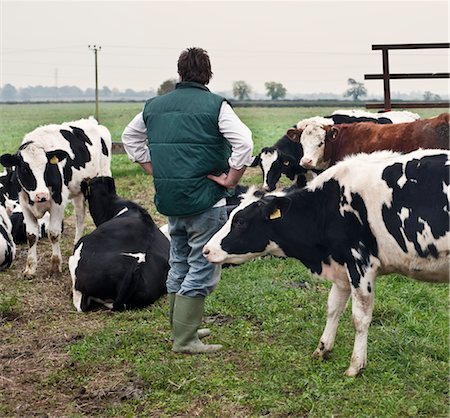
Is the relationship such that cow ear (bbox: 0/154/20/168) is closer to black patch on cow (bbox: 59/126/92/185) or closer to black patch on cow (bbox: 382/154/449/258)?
black patch on cow (bbox: 59/126/92/185)

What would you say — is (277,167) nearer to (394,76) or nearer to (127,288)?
(127,288)

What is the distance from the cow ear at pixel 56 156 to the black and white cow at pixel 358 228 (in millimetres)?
4272

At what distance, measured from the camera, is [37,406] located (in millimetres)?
5090

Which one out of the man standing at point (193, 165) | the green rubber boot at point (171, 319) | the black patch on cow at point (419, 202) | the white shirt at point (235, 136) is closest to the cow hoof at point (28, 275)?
the green rubber boot at point (171, 319)

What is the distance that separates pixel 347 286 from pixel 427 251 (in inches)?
32.5

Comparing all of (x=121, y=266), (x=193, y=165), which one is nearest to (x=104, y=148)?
(x=121, y=266)

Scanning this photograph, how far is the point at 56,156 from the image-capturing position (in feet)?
30.6

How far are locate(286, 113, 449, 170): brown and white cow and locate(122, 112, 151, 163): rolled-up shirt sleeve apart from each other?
204 inches

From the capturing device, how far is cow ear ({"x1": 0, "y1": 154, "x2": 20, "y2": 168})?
9.03 m

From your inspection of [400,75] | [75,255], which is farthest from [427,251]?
[400,75]

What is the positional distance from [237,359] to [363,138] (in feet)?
20.3

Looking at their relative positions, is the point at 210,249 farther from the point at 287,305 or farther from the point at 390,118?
the point at 390,118

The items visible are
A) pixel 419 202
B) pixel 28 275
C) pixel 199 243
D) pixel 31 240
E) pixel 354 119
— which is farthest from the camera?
pixel 354 119

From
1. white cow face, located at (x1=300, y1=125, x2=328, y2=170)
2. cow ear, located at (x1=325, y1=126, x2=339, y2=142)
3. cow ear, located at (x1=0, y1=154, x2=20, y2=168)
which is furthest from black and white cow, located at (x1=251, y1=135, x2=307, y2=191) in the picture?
cow ear, located at (x1=0, y1=154, x2=20, y2=168)
